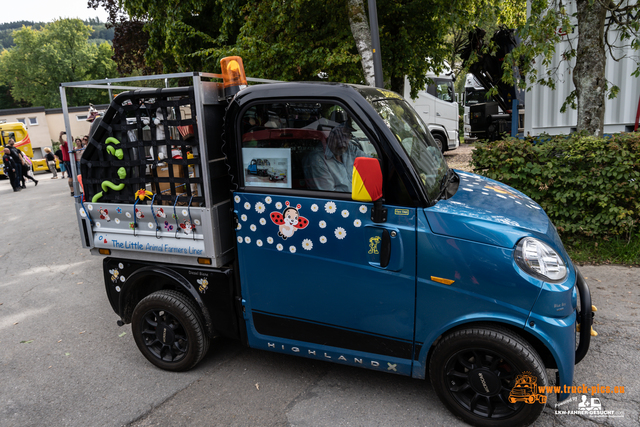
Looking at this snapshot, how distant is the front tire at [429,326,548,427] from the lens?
2613mm

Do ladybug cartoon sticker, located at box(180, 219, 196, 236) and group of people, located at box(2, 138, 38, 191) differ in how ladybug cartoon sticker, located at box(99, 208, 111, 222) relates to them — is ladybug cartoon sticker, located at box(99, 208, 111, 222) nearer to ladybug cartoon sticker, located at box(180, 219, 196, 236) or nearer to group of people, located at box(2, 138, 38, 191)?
ladybug cartoon sticker, located at box(180, 219, 196, 236)

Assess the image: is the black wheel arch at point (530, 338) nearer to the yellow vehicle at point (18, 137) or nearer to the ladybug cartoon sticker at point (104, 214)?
the ladybug cartoon sticker at point (104, 214)

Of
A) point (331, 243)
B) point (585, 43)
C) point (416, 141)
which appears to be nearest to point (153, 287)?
point (331, 243)

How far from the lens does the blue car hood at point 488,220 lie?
2629 mm

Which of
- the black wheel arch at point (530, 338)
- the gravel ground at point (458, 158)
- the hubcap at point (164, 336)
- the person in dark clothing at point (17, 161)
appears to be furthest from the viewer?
the person in dark clothing at point (17, 161)

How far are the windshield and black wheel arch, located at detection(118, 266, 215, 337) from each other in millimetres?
1989

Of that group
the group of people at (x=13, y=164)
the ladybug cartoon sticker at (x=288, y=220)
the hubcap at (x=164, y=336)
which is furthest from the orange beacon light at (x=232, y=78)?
the group of people at (x=13, y=164)

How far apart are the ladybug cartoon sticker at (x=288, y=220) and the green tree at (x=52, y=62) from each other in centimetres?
5827

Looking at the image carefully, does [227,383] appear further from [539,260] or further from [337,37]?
[337,37]

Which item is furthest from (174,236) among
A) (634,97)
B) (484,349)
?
(634,97)

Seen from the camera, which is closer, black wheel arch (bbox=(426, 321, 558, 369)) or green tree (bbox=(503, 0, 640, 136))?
black wheel arch (bbox=(426, 321, 558, 369))

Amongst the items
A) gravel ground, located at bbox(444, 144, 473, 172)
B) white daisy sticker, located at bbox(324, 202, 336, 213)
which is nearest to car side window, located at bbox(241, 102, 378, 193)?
white daisy sticker, located at bbox(324, 202, 336, 213)

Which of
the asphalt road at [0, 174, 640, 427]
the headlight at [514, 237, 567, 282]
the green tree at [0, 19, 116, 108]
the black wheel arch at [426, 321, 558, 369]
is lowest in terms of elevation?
the asphalt road at [0, 174, 640, 427]

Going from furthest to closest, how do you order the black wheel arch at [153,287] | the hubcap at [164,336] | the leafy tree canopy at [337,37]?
the leafy tree canopy at [337,37]
the hubcap at [164,336]
the black wheel arch at [153,287]
